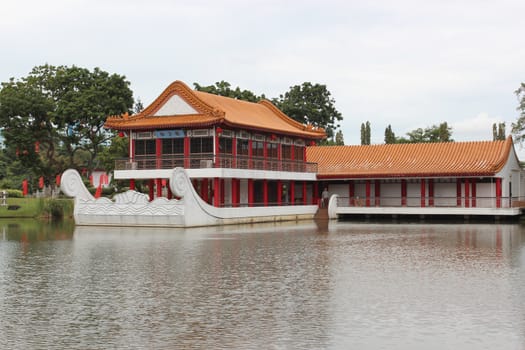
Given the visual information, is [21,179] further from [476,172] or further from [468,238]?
[468,238]

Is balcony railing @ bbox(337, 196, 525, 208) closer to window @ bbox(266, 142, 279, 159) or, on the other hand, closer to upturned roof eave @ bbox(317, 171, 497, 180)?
upturned roof eave @ bbox(317, 171, 497, 180)

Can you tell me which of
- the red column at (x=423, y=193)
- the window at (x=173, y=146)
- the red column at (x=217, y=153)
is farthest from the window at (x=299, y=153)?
the window at (x=173, y=146)

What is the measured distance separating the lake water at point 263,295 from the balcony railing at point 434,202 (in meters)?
20.5

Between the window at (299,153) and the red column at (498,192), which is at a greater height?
the window at (299,153)

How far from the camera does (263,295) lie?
737 inches

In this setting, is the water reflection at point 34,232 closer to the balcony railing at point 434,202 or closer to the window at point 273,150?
the window at point 273,150

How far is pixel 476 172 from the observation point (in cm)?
5256

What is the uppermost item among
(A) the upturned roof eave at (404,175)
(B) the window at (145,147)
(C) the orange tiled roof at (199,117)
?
(C) the orange tiled roof at (199,117)

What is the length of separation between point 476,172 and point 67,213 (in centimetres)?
2944

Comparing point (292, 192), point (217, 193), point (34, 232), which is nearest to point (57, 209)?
point (217, 193)

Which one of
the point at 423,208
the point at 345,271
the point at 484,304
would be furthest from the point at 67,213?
the point at 484,304

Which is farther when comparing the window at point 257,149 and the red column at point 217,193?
the window at point 257,149

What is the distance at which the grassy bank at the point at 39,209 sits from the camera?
58469 millimetres

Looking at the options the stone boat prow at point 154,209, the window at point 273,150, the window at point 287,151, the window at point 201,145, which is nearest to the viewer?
the stone boat prow at point 154,209
